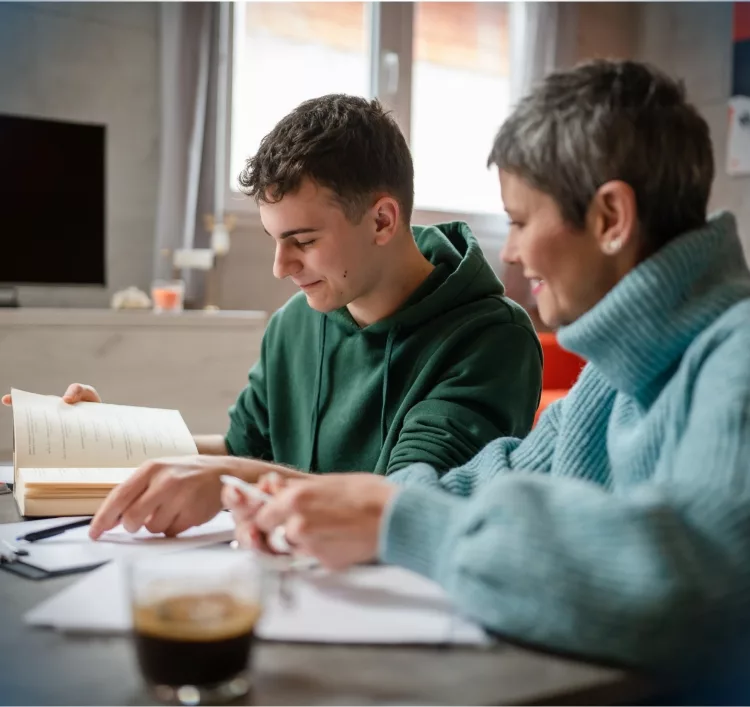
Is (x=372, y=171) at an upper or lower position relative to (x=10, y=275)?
upper

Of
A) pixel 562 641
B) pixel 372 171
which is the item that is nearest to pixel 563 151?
pixel 562 641

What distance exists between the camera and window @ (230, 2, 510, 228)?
3803 mm

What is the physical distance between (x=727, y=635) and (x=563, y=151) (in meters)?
0.40

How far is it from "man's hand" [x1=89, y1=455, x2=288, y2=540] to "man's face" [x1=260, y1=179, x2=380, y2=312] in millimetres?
543

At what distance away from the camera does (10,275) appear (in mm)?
3238

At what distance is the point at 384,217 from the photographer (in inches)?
56.1

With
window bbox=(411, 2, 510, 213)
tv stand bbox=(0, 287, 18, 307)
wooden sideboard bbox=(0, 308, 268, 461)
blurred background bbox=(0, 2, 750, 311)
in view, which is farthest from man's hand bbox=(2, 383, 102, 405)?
window bbox=(411, 2, 510, 213)

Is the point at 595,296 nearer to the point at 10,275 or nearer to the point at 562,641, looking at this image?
the point at 562,641

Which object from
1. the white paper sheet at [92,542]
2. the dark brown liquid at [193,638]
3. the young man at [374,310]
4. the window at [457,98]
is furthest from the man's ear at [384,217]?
the window at [457,98]

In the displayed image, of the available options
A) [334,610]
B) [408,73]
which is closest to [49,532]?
[334,610]

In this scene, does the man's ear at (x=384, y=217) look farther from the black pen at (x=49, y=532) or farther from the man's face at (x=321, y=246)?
the black pen at (x=49, y=532)

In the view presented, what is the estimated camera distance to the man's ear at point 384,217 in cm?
141

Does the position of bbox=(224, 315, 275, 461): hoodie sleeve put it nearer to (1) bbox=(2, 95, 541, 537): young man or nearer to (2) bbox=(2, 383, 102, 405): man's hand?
(1) bbox=(2, 95, 541, 537): young man

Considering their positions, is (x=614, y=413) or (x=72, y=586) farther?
(x=614, y=413)
